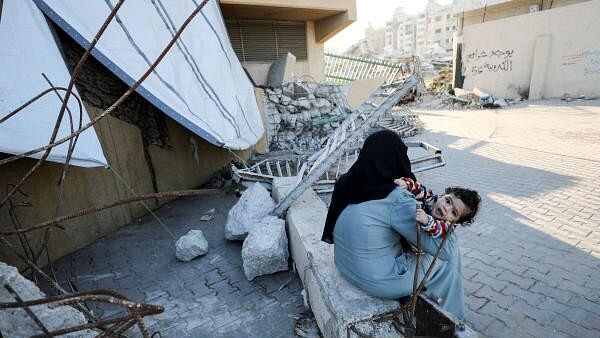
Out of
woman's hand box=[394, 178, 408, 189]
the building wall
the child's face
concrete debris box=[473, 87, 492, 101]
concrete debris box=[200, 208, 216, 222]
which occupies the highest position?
the building wall

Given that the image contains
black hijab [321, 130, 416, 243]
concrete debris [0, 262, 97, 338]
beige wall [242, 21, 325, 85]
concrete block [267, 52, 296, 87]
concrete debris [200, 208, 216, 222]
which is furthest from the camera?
beige wall [242, 21, 325, 85]

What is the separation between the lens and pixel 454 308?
1875 mm

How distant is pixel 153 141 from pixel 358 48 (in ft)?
107

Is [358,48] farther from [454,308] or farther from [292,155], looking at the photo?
[454,308]

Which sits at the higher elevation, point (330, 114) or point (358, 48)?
point (358, 48)

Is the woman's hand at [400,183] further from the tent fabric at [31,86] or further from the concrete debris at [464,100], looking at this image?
the concrete debris at [464,100]

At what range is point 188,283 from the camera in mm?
2811

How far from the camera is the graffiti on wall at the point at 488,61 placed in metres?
12.4

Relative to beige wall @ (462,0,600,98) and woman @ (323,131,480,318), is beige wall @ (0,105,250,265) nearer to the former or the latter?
woman @ (323,131,480,318)

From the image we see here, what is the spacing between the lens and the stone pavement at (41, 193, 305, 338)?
7.59 feet

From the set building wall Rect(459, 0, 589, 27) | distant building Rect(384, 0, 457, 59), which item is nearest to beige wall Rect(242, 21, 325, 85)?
building wall Rect(459, 0, 589, 27)

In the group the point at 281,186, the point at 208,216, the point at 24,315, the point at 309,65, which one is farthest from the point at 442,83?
the point at 24,315

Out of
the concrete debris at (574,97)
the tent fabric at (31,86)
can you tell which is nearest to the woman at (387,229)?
the tent fabric at (31,86)

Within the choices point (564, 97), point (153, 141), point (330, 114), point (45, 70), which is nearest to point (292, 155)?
point (330, 114)
